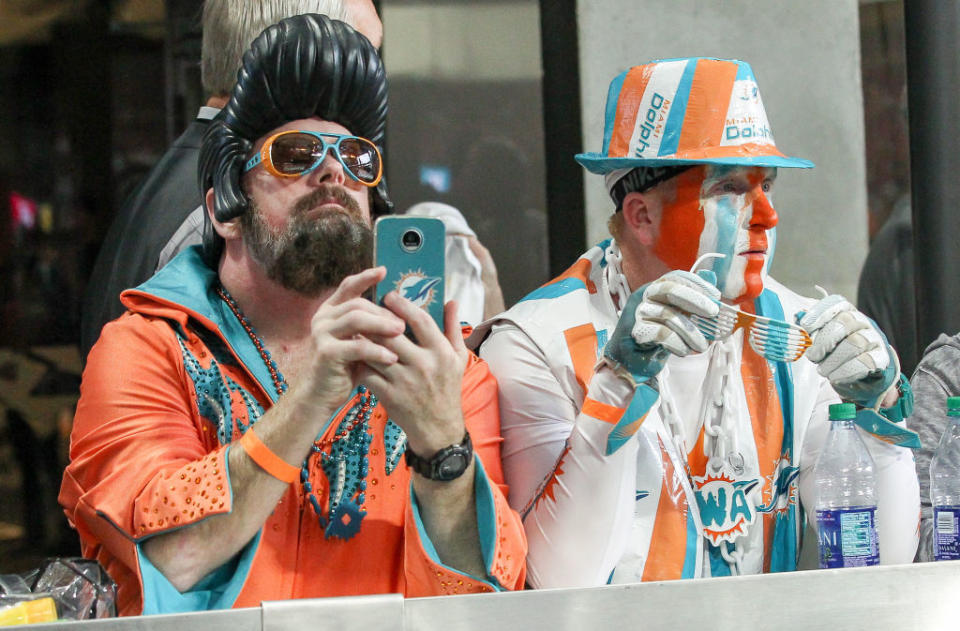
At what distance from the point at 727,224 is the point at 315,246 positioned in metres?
0.89

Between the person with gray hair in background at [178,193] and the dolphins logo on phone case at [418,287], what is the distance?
3.57 feet

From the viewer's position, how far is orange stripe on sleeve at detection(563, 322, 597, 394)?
273 centimetres

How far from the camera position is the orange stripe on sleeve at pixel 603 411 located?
2.48m

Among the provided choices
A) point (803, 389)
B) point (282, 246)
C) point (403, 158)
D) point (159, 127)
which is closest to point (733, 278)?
point (803, 389)

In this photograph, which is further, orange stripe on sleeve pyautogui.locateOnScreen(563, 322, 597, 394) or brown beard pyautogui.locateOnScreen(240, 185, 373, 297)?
orange stripe on sleeve pyautogui.locateOnScreen(563, 322, 597, 394)

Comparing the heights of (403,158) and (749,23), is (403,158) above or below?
below

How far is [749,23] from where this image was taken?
15.7 ft

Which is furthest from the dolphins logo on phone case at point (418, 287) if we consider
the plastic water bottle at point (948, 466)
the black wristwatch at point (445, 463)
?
the plastic water bottle at point (948, 466)

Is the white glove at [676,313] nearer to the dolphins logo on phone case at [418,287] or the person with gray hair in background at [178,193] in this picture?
the dolphins logo on phone case at [418,287]

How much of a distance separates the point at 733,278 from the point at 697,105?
1.28ft

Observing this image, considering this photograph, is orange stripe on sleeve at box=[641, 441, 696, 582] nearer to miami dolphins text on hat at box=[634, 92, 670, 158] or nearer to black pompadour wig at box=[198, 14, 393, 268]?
miami dolphins text on hat at box=[634, 92, 670, 158]

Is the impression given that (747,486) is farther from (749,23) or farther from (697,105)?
(749,23)

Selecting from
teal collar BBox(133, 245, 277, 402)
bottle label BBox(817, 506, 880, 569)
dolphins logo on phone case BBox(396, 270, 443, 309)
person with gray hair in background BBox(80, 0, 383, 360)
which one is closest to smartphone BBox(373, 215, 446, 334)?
dolphins logo on phone case BBox(396, 270, 443, 309)

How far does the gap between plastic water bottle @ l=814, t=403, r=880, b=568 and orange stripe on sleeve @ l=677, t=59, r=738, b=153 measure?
65cm
